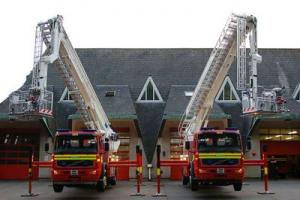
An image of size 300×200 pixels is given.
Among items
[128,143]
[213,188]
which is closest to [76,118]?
[128,143]

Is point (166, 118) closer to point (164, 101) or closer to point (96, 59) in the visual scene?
point (164, 101)

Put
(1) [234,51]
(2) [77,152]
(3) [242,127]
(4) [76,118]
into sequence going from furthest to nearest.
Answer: (3) [242,127]
(4) [76,118]
(1) [234,51]
(2) [77,152]

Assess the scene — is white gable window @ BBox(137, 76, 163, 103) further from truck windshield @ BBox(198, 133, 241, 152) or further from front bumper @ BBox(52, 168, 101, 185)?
front bumper @ BBox(52, 168, 101, 185)

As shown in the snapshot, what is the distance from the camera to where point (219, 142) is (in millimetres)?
18578

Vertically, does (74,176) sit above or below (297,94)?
below

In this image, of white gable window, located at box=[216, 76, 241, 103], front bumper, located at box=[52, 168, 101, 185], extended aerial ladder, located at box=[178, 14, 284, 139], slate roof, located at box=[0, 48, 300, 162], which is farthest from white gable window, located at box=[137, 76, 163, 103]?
front bumper, located at box=[52, 168, 101, 185]

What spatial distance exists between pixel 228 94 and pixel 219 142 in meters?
15.1

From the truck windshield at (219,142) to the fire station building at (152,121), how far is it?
10647 millimetres

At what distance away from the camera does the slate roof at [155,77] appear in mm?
31953

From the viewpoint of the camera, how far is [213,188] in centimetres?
2212

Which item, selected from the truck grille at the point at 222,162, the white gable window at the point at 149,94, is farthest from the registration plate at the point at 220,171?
the white gable window at the point at 149,94

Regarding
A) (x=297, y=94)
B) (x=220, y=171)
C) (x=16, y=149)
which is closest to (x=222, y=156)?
(x=220, y=171)

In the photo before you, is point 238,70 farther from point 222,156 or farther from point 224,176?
point 224,176

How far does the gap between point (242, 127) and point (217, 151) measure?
46.0 ft
